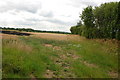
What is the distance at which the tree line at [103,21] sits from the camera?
1528cm

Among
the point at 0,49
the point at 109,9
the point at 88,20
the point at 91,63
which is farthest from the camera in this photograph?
the point at 88,20

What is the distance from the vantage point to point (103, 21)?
61.4 ft

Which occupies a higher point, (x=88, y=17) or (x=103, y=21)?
(x=88, y=17)

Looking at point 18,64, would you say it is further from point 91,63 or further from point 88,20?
point 88,20

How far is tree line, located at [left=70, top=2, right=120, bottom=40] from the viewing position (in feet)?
50.1

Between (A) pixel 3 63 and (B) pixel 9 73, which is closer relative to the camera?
(B) pixel 9 73

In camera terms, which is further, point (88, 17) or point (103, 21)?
point (88, 17)

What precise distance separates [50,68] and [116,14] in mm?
10871

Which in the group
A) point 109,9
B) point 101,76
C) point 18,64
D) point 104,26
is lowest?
point 101,76

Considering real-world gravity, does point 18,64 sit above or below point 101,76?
above

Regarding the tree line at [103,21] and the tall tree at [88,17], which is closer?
the tree line at [103,21]

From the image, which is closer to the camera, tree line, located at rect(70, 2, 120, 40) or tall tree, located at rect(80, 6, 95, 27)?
tree line, located at rect(70, 2, 120, 40)

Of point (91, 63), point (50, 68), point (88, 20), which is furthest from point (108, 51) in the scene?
point (88, 20)

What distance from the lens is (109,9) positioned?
56.9 ft
